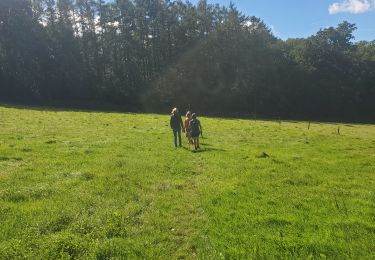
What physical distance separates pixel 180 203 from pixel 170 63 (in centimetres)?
7352

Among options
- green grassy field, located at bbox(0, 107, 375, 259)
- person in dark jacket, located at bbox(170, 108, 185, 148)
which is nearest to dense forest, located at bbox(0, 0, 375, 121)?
person in dark jacket, located at bbox(170, 108, 185, 148)

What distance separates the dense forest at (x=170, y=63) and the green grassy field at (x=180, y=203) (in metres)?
54.3

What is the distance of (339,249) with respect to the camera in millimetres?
9516

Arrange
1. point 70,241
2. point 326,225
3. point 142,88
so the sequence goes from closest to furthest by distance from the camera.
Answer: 1. point 70,241
2. point 326,225
3. point 142,88

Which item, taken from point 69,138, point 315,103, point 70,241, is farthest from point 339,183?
point 315,103

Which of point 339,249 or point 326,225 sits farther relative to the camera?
point 326,225

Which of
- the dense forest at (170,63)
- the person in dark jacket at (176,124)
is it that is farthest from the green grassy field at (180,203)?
the dense forest at (170,63)

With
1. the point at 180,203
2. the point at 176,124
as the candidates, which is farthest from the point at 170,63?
the point at 180,203

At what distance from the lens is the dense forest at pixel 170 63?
78500 millimetres

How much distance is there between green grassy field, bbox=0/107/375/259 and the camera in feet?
31.3

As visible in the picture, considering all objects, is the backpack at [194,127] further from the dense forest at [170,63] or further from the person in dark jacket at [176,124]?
the dense forest at [170,63]

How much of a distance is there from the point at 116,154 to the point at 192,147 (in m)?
6.49

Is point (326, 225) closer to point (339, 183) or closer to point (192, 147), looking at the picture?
point (339, 183)

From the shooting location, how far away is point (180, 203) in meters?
13.2
